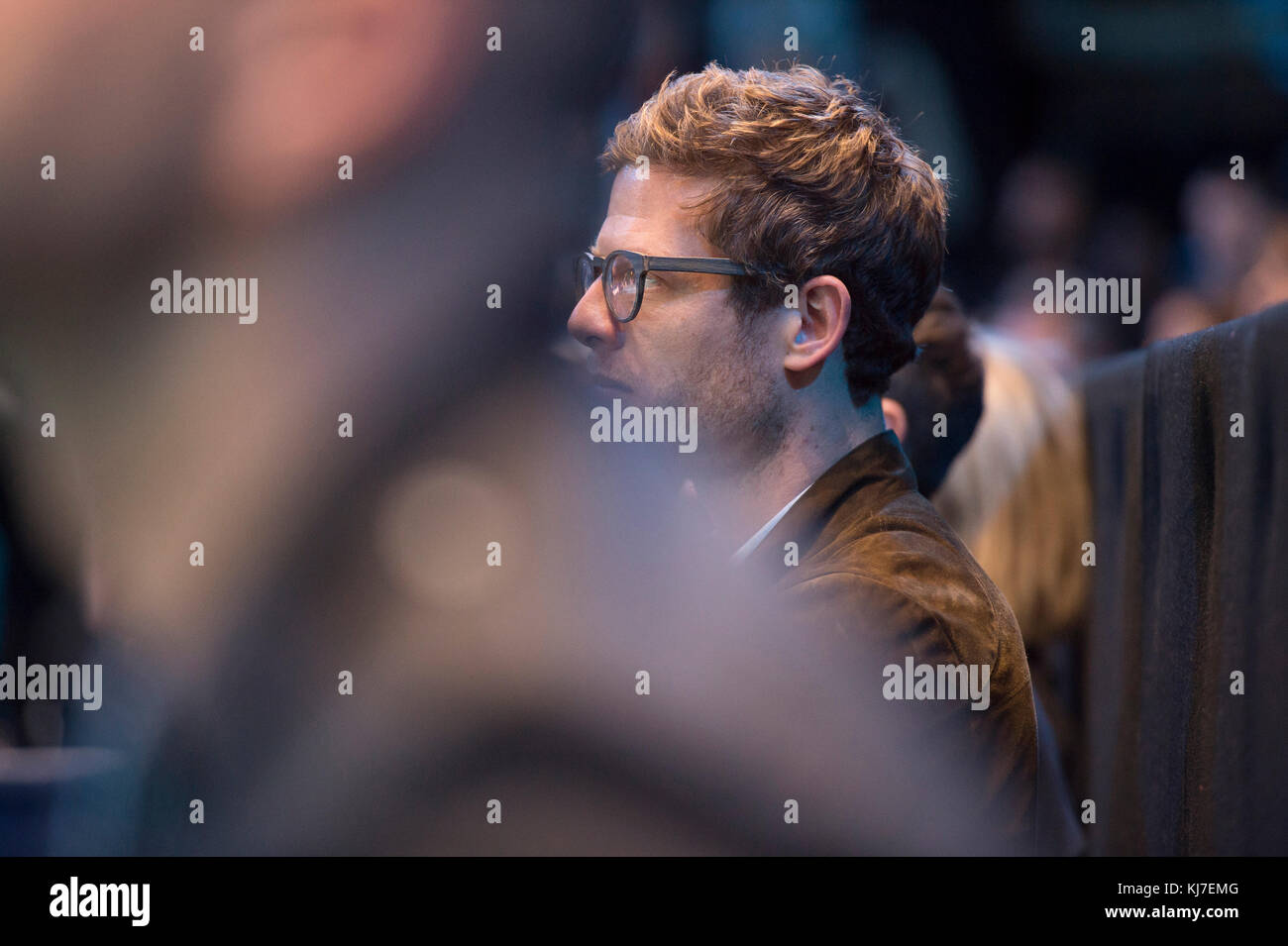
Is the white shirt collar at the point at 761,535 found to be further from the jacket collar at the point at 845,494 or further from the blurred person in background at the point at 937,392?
the blurred person in background at the point at 937,392

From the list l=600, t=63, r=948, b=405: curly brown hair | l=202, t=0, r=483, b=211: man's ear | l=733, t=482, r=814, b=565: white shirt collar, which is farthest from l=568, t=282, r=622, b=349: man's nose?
l=202, t=0, r=483, b=211: man's ear

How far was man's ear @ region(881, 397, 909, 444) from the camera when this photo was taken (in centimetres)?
160

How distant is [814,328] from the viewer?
51.5 inches

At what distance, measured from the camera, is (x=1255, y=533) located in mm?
1146

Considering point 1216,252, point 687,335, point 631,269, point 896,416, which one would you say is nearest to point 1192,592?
point 896,416

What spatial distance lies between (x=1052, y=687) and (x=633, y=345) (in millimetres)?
982

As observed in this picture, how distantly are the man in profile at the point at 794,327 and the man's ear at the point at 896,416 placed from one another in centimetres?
23

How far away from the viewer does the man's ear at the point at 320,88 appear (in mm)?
1507

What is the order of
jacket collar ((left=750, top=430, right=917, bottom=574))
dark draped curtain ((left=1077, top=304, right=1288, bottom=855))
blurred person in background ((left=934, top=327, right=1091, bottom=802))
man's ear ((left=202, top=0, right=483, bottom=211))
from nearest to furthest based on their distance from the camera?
dark draped curtain ((left=1077, top=304, right=1288, bottom=855))
jacket collar ((left=750, top=430, right=917, bottom=574))
man's ear ((left=202, top=0, right=483, bottom=211))
blurred person in background ((left=934, top=327, right=1091, bottom=802))

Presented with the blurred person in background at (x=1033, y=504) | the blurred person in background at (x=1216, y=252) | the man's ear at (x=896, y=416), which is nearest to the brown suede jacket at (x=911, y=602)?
the man's ear at (x=896, y=416)

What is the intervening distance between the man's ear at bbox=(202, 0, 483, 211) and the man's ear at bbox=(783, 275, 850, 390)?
661 millimetres

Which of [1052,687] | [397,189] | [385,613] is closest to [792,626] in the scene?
[385,613]

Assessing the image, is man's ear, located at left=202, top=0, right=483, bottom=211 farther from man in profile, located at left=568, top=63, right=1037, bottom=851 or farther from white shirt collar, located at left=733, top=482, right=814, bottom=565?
white shirt collar, located at left=733, top=482, right=814, bottom=565
